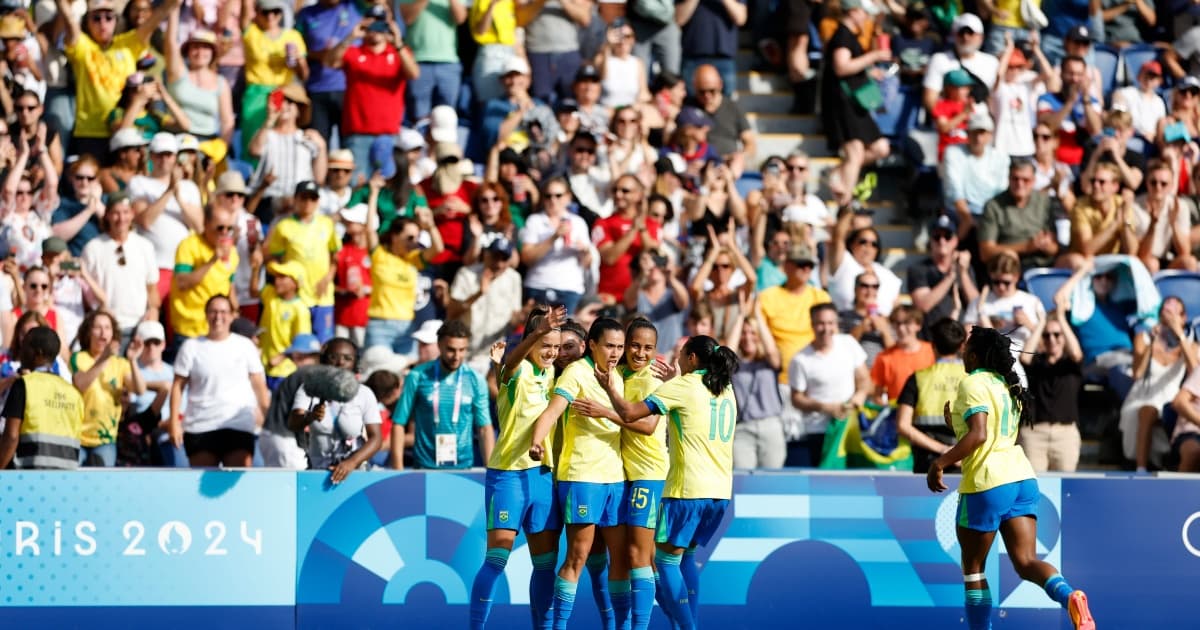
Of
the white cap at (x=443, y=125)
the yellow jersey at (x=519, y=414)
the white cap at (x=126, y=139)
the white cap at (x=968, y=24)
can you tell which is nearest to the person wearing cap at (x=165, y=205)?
the white cap at (x=126, y=139)

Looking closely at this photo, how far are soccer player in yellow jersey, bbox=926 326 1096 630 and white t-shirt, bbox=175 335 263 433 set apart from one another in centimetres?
538

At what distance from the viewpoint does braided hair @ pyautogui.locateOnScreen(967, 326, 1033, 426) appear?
10.9 metres

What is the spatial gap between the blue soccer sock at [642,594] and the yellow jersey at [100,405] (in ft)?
15.5

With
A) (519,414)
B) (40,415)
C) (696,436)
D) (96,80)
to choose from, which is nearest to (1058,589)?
(696,436)

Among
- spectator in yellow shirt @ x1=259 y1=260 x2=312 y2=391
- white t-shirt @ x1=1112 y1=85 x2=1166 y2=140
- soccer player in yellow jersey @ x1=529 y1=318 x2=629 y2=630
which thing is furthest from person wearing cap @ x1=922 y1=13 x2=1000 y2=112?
soccer player in yellow jersey @ x1=529 y1=318 x2=629 y2=630

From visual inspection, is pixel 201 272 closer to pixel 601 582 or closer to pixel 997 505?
pixel 601 582

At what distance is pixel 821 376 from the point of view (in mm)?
14648

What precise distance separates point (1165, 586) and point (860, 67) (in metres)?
7.07

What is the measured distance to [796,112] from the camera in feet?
62.8

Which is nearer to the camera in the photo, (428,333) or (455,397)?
(455,397)

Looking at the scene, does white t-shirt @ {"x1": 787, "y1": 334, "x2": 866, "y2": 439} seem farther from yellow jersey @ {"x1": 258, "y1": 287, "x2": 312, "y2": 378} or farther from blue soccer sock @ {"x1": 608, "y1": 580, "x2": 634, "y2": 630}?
blue soccer sock @ {"x1": 608, "y1": 580, "x2": 634, "y2": 630}

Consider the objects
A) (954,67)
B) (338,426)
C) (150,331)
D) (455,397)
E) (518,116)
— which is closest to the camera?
(455,397)

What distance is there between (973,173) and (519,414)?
7.69 m

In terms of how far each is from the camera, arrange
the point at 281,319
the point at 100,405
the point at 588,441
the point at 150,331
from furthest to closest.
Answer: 1. the point at 281,319
2. the point at 150,331
3. the point at 100,405
4. the point at 588,441
